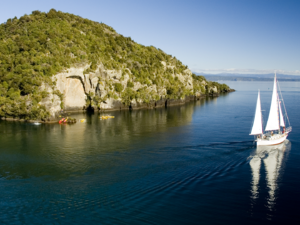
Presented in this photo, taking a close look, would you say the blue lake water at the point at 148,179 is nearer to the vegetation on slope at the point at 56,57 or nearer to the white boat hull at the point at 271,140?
the white boat hull at the point at 271,140

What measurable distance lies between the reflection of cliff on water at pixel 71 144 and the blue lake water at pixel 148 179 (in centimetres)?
18

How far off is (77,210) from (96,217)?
2660 millimetres

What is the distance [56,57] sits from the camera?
9538 cm

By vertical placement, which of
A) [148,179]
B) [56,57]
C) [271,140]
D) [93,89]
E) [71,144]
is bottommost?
[148,179]

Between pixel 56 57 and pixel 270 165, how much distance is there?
80.9m

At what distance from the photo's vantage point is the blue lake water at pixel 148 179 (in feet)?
91.1

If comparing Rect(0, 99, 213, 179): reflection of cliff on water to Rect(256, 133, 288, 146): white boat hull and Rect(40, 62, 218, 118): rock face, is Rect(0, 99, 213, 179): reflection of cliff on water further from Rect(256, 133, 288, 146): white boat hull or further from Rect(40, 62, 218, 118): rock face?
Rect(256, 133, 288, 146): white boat hull

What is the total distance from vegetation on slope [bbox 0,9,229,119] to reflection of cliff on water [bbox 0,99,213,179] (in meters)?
11.1

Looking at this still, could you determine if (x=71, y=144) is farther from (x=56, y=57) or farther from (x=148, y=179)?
(x=56, y=57)

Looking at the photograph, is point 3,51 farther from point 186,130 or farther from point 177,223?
point 177,223

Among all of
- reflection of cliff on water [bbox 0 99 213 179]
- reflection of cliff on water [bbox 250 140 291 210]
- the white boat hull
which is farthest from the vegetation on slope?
reflection of cliff on water [bbox 250 140 291 210]

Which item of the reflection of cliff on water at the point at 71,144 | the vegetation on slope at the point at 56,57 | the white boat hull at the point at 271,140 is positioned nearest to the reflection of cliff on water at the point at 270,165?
the white boat hull at the point at 271,140

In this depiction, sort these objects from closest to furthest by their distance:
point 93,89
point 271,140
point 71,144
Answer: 1. point 271,140
2. point 71,144
3. point 93,89

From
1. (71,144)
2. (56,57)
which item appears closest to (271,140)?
(71,144)
